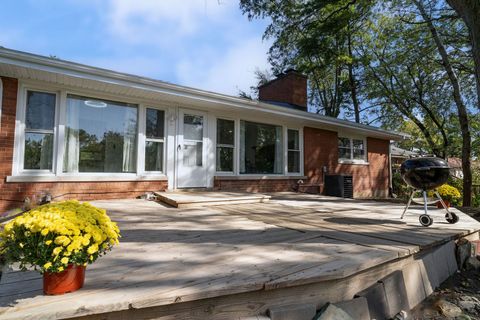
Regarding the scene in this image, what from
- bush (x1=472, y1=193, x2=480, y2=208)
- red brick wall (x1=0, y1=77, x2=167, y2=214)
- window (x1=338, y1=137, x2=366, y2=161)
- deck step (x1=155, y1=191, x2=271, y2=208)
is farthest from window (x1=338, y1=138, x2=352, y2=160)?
red brick wall (x1=0, y1=77, x2=167, y2=214)

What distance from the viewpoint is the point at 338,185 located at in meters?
8.71

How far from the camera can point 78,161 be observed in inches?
213

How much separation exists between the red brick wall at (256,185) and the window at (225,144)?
1.18ft

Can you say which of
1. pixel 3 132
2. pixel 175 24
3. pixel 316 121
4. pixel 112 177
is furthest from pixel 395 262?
pixel 175 24

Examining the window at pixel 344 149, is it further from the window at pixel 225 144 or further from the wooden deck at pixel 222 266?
the wooden deck at pixel 222 266

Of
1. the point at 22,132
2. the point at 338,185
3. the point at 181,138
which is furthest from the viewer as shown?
the point at 338,185

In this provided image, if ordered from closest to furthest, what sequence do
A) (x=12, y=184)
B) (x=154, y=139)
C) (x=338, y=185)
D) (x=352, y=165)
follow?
(x=12, y=184) → (x=154, y=139) → (x=338, y=185) → (x=352, y=165)

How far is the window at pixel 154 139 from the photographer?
620 cm

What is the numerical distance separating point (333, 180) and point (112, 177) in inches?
248

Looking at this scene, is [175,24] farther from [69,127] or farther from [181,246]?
[181,246]

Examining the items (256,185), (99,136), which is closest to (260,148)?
(256,185)

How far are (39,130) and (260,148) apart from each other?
515 cm

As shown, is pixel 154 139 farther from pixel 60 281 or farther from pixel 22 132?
pixel 60 281

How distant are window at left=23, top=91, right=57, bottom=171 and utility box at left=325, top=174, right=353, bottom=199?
24.0ft
